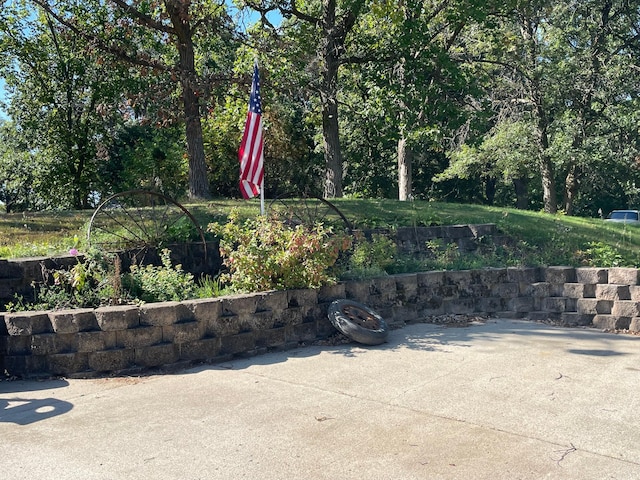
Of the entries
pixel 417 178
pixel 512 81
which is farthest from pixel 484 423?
pixel 417 178

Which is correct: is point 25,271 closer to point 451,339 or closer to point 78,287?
point 78,287

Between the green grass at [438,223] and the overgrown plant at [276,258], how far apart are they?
214cm

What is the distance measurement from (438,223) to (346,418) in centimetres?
738

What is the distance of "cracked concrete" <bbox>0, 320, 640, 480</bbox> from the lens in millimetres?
3887

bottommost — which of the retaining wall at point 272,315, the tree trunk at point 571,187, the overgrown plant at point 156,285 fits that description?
the retaining wall at point 272,315

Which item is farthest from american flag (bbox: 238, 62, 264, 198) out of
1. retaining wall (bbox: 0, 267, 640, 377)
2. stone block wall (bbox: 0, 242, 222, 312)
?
retaining wall (bbox: 0, 267, 640, 377)

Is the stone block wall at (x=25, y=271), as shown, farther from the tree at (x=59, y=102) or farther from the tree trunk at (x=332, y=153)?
the tree at (x=59, y=102)

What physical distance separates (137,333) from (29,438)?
1.91 m

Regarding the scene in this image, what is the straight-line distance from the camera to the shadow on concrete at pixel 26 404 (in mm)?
4887

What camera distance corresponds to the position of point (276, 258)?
287 inches

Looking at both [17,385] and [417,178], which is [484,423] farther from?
[417,178]

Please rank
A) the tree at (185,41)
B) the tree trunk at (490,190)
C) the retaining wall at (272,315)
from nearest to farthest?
the retaining wall at (272,315) → the tree at (185,41) → the tree trunk at (490,190)

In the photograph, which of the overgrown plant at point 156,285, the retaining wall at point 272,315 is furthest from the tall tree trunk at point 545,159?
the overgrown plant at point 156,285

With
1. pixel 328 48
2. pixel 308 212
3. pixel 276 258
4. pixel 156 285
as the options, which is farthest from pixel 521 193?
pixel 156 285
